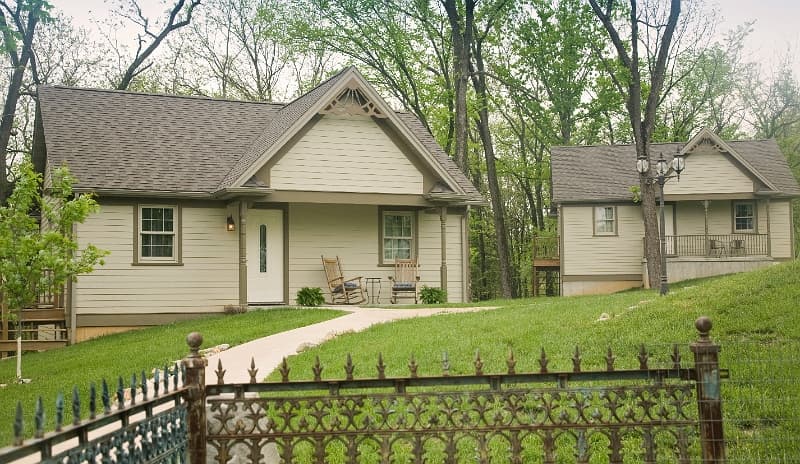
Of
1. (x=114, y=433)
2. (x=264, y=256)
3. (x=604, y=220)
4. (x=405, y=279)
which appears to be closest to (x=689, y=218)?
(x=604, y=220)

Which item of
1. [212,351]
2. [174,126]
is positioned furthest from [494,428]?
[174,126]

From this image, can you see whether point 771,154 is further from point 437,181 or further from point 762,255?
point 437,181

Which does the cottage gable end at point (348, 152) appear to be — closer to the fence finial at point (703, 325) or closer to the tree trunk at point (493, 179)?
the tree trunk at point (493, 179)

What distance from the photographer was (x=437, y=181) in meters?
21.1

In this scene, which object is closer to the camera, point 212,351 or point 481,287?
point 212,351

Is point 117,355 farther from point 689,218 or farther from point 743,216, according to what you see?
point 743,216

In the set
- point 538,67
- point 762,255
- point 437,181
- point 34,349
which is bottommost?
point 34,349

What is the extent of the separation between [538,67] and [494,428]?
33381 mm

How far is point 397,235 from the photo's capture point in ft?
72.7

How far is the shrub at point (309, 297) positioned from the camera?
2031 centimetres

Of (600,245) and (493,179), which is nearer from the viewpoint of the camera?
(600,245)

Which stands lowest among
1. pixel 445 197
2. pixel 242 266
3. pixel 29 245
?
pixel 242 266

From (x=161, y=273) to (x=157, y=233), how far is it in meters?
0.96

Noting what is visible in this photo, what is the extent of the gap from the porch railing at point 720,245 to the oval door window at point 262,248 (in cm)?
1545
